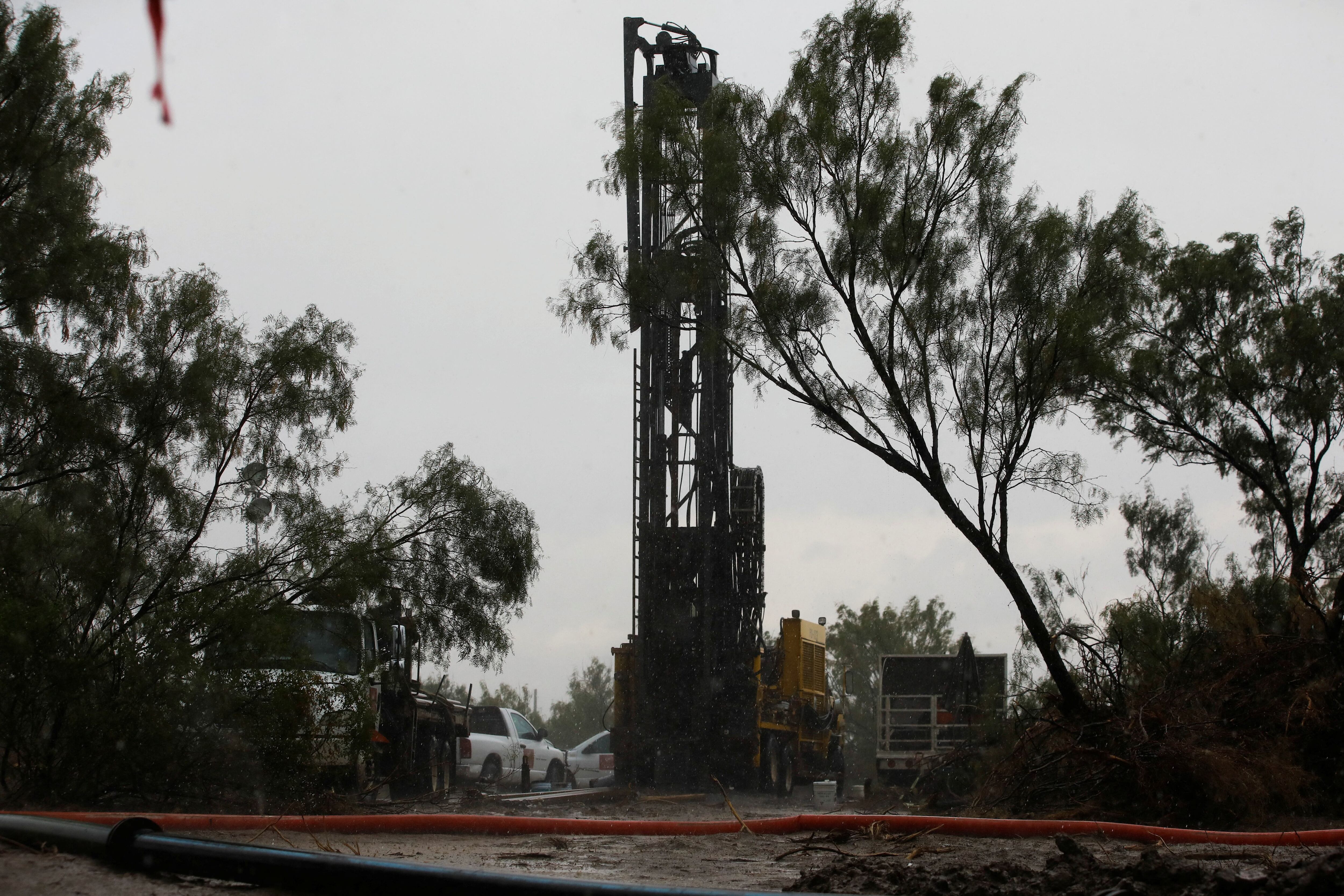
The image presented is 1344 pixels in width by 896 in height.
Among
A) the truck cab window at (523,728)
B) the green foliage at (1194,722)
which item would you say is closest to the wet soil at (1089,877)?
the green foliage at (1194,722)

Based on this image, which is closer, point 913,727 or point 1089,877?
point 1089,877

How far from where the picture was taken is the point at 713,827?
896 centimetres

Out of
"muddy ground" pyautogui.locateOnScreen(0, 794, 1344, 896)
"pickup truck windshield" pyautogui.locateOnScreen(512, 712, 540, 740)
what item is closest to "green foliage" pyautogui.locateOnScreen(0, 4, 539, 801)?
"muddy ground" pyautogui.locateOnScreen(0, 794, 1344, 896)

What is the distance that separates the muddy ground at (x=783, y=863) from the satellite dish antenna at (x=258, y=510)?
688cm

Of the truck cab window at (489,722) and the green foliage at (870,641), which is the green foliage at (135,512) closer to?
the truck cab window at (489,722)

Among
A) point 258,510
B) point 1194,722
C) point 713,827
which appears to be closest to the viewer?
point 713,827

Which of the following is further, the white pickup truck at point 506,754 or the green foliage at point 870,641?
the green foliage at point 870,641

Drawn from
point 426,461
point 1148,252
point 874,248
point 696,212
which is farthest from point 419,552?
point 1148,252

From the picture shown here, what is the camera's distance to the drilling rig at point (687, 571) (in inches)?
707

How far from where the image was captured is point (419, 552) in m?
16.4

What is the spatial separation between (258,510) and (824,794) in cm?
1024

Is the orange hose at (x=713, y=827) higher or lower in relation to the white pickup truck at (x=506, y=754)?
higher

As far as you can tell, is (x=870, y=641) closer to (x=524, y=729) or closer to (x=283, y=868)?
(x=524, y=729)

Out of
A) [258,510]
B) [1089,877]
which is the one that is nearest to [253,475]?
[258,510]
